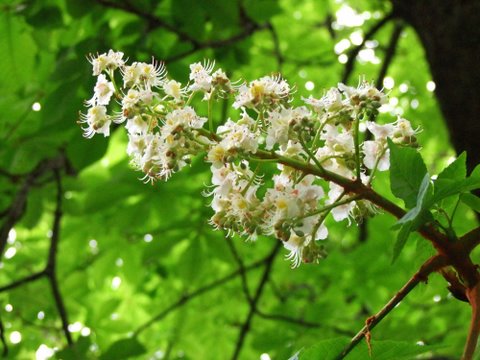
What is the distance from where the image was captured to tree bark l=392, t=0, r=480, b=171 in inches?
86.7

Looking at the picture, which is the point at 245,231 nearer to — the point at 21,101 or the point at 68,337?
the point at 68,337

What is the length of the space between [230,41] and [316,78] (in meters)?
1.55

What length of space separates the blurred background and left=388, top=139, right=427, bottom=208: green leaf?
0.24 metres

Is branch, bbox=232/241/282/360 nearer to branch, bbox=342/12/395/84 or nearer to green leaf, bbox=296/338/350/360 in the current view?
branch, bbox=342/12/395/84

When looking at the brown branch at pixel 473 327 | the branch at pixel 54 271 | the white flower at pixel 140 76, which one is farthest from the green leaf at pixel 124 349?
the brown branch at pixel 473 327

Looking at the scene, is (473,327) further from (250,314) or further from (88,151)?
(250,314)

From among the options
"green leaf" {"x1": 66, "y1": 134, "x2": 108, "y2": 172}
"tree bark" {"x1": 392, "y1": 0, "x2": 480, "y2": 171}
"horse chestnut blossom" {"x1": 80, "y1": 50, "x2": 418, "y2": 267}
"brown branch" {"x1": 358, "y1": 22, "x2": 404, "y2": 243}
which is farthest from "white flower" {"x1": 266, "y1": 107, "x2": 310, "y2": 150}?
"brown branch" {"x1": 358, "y1": 22, "x2": 404, "y2": 243}

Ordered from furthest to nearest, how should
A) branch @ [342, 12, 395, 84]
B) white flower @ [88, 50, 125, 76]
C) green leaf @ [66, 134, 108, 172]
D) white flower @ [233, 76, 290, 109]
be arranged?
branch @ [342, 12, 395, 84]
green leaf @ [66, 134, 108, 172]
white flower @ [88, 50, 125, 76]
white flower @ [233, 76, 290, 109]

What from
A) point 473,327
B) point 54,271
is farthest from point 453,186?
point 54,271

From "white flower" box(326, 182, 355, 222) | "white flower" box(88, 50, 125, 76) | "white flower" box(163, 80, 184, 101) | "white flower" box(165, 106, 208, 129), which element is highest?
"white flower" box(88, 50, 125, 76)

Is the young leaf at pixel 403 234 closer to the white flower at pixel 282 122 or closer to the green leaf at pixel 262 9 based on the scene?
the white flower at pixel 282 122

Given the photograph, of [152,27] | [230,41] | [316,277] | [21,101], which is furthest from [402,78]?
[21,101]

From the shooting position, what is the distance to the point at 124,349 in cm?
223

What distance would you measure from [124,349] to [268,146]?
131cm
